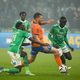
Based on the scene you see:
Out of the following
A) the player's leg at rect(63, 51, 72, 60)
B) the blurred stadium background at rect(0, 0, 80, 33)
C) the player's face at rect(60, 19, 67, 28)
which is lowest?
the player's leg at rect(63, 51, 72, 60)

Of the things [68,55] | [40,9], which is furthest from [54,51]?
[40,9]

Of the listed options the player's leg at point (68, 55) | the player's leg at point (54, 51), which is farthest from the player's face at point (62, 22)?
the player's leg at point (54, 51)

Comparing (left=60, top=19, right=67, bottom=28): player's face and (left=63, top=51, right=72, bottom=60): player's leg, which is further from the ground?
(left=60, top=19, right=67, bottom=28): player's face

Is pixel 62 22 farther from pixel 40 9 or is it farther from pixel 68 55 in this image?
pixel 40 9

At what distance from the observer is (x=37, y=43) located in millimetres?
9273

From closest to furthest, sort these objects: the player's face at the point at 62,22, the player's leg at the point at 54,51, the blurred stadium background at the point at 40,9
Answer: the player's leg at the point at 54,51, the player's face at the point at 62,22, the blurred stadium background at the point at 40,9

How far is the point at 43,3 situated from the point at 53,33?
61.6 feet

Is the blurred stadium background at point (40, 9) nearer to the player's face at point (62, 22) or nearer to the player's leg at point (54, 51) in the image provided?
the player's face at point (62, 22)

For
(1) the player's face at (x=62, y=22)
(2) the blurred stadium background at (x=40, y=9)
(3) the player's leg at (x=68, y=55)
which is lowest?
(3) the player's leg at (x=68, y=55)

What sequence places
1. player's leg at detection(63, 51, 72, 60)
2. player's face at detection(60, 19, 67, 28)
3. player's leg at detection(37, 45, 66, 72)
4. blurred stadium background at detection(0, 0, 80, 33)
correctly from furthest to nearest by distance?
blurred stadium background at detection(0, 0, 80, 33) < player's leg at detection(63, 51, 72, 60) < player's face at detection(60, 19, 67, 28) < player's leg at detection(37, 45, 66, 72)

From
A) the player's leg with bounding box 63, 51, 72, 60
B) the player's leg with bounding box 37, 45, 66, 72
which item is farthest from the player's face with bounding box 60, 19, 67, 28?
the player's leg with bounding box 37, 45, 66, 72

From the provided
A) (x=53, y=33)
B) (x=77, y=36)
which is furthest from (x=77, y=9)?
(x=53, y=33)

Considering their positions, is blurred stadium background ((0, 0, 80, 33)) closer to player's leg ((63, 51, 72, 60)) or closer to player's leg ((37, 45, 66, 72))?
player's leg ((63, 51, 72, 60))

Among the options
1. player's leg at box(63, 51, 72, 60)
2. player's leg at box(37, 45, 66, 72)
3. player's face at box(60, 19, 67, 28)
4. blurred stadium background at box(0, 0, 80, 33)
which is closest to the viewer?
player's leg at box(37, 45, 66, 72)
